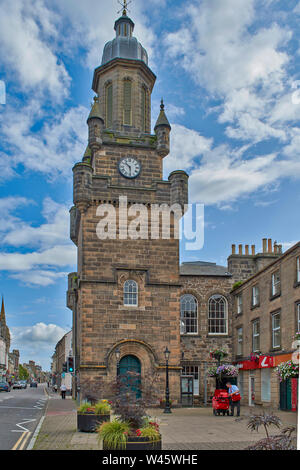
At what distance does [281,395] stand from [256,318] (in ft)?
19.3

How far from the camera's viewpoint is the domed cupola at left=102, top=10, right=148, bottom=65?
3391cm

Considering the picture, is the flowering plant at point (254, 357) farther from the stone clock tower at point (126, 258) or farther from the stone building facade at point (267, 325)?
the stone clock tower at point (126, 258)

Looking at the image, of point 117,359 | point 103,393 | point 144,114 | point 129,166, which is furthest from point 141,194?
point 103,393

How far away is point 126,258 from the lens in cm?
2941

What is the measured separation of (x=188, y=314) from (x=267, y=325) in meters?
7.87

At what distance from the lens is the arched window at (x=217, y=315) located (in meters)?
35.4

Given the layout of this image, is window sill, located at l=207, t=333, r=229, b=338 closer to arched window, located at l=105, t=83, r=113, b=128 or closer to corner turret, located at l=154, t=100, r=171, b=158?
corner turret, located at l=154, t=100, r=171, b=158

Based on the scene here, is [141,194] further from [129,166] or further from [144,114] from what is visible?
[144,114]

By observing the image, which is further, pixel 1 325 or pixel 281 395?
pixel 1 325

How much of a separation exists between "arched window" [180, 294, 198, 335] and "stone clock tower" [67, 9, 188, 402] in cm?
601

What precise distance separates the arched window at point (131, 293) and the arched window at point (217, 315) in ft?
27.1

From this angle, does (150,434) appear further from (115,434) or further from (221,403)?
(221,403)

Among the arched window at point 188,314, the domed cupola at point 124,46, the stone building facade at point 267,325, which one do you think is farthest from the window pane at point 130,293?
the domed cupola at point 124,46

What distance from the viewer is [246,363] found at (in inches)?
1224
